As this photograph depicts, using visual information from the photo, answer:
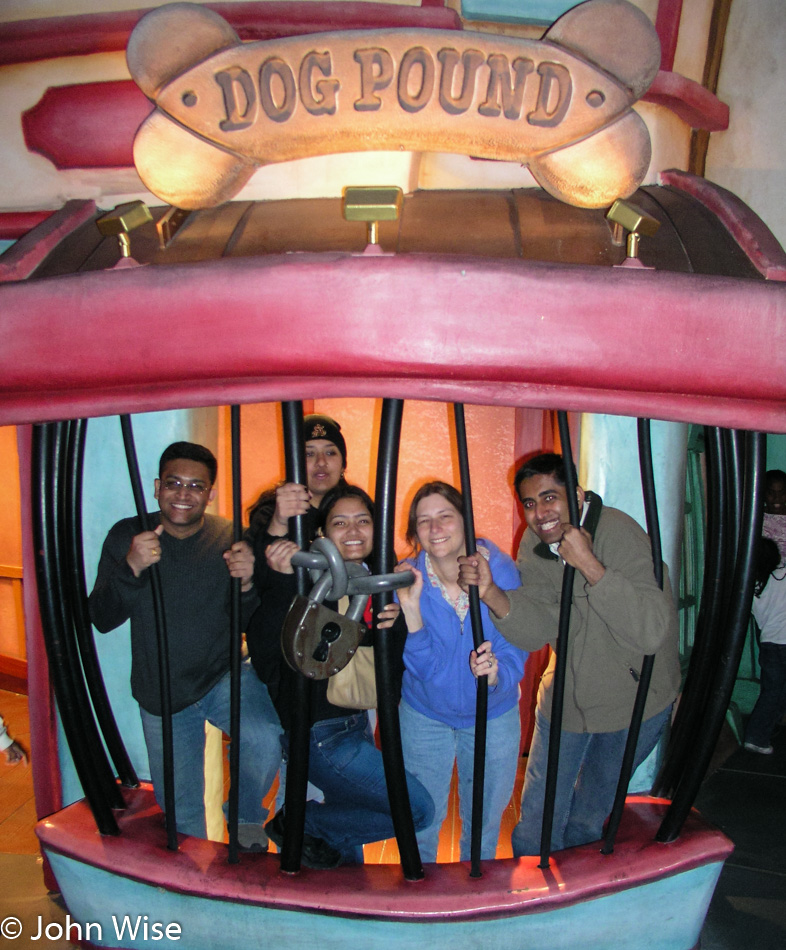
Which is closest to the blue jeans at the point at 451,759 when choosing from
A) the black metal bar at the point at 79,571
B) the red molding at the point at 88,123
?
the black metal bar at the point at 79,571

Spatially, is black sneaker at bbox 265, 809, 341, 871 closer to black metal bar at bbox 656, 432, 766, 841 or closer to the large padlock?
the large padlock

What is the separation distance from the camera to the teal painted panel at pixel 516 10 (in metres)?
1.65

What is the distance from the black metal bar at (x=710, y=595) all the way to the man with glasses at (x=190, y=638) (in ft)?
3.27

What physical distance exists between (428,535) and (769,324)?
2.76 ft

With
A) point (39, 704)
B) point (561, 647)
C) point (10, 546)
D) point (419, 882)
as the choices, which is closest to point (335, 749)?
point (419, 882)

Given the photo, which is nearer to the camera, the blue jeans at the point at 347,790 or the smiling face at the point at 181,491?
the blue jeans at the point at 347,790

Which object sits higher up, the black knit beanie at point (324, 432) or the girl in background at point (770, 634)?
→ the black knit beanie at point (324, 432)

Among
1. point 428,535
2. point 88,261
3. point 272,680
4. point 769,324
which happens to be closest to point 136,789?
point 272,680

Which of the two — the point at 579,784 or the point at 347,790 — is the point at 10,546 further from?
the point at 579,784

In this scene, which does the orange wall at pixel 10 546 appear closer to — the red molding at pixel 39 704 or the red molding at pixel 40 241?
the red molding at pixel 39 704

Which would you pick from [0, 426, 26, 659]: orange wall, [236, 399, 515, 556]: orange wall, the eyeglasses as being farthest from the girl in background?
[0, 426, 26, 659]: orange wall

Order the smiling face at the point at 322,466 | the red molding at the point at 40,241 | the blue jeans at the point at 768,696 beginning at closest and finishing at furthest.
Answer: the red molding at the point at 40,241
the smiling face at the point at 322,466
the blue jeans at the point at 768,696

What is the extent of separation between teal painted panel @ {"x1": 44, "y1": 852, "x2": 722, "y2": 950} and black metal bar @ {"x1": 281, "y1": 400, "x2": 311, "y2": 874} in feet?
0.79

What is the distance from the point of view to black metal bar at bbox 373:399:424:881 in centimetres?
121
